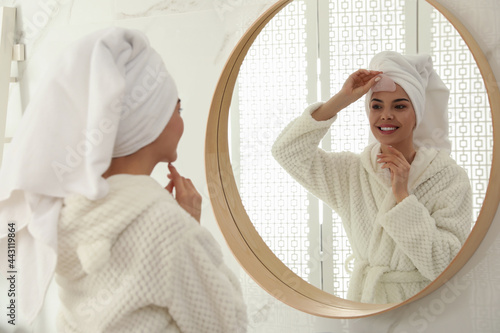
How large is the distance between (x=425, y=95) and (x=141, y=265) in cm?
56

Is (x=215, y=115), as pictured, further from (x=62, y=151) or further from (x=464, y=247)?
(x=464, y=247)

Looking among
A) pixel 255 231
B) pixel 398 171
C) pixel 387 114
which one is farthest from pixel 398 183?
pixel 255 231

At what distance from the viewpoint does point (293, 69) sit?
44.6 inches

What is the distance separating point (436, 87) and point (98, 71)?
22.1 inches

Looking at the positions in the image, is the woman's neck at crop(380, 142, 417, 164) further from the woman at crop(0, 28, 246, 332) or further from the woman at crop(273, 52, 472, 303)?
the woman at crop(0, 28, 246, 332)

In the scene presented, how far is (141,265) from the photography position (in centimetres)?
80

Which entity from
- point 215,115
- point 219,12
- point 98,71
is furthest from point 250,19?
point 98,71

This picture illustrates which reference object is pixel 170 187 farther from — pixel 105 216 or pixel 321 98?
pixel 321 98

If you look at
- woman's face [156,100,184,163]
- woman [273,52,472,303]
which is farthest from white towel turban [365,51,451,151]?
woman's face [156,100,184,163]

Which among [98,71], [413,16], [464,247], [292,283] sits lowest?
[292,283]

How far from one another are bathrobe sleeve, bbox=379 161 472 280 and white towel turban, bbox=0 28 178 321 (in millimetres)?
464

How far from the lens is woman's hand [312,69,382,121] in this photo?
1.03 metres

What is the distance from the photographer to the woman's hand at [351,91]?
1.03 meters

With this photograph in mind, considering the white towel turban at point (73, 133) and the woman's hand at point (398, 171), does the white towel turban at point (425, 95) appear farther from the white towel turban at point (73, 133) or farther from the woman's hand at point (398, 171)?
the white towel turban at point (73, 133)
